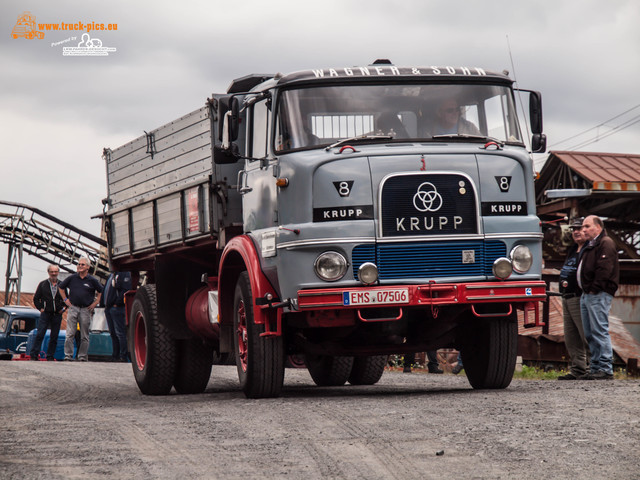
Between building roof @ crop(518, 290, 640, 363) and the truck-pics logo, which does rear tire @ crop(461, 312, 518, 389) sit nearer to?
the truck-pics logo

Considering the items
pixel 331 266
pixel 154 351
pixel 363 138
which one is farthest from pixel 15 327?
pixel 331 266

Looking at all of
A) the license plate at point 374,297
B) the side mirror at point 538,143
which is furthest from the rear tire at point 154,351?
the side mirror at point 538,143

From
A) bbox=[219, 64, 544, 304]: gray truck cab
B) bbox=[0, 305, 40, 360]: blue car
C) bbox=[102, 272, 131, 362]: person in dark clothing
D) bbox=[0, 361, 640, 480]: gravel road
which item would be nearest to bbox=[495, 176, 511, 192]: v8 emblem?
bbox=[219, 64, 544, 304]: gray truck cab

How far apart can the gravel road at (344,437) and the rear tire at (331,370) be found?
3226 mm

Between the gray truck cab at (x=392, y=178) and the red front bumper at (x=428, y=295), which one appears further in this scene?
the gray truck cab at (x=392, y=178)

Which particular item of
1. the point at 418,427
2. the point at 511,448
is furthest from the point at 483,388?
the point at 511,448

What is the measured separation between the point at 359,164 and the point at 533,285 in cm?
183

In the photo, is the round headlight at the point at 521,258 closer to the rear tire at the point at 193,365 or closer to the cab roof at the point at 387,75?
the cab roof at the point at 387,75

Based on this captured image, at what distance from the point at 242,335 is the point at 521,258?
2.66 meters

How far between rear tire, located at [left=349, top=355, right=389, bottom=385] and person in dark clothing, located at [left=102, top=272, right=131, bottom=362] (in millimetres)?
7171

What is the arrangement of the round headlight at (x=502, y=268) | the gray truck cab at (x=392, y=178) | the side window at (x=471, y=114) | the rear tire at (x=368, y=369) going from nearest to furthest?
1. the gray truck cab at (x=392, y=178)
2. the round headlight at (x=502, y=268)
3. the side window at (x=471, y=114)
4. the rear tire at (x=368, y=369)

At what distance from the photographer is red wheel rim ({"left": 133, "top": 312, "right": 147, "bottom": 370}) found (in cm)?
1274

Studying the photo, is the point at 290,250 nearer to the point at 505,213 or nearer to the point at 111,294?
the point at 505,213

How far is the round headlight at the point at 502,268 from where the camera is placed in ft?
30.0
